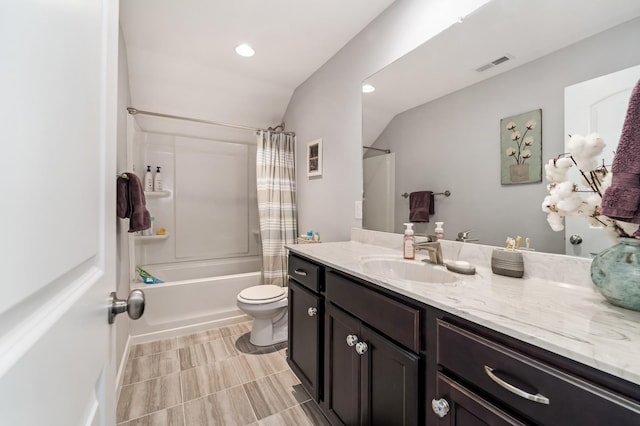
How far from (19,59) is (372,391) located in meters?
1.23

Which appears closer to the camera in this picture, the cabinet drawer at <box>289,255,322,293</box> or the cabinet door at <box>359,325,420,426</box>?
the cabinet door at <box>359,325,420,426</box>

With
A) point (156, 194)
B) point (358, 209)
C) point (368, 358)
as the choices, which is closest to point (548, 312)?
point (368, 358)

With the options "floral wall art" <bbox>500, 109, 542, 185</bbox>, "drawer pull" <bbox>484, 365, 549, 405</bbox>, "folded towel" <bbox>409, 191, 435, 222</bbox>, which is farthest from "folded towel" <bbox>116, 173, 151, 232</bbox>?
"floral wall art" <bbox>500, 109, 542, 185</bbox>

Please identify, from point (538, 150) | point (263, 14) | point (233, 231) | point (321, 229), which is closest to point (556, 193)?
point (538, 150)

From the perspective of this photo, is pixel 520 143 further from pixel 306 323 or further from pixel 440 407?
pixel 306 323

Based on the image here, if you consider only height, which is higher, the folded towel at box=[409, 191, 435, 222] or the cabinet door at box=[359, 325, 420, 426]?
the folded towel at box=[409, 191, 435, 222]

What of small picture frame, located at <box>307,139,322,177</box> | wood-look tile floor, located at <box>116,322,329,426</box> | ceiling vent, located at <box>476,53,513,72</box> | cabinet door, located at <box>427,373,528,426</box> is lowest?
wood-look tile floor, located at <box>116,322,329,426</box>

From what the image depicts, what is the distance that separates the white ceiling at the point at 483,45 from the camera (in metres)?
0.92

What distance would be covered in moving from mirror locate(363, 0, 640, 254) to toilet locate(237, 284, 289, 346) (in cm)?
101

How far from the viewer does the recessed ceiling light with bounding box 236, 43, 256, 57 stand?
208 cm

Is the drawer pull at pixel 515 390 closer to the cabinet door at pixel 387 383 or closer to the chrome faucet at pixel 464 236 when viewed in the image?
the cabinet door at pixel 387 383

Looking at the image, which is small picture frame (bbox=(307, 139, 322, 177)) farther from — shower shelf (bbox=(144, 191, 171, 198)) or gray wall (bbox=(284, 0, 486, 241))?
shower shelf (bbox=(144, 191, 171, 198))

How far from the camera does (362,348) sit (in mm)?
1033

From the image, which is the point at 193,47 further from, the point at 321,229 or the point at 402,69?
the point at 321,229
